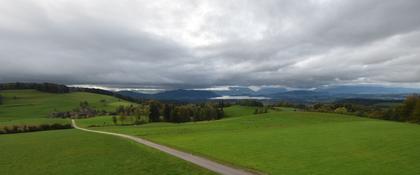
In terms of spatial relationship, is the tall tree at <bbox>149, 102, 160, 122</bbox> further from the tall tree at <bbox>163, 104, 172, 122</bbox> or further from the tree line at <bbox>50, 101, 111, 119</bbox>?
the tree line at <bbox>50, 101, 111, 119</bbox>

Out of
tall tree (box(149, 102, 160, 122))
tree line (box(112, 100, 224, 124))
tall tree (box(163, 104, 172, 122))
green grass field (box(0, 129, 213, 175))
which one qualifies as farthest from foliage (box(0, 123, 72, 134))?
green grass field (box(0, 129, 213, 175))

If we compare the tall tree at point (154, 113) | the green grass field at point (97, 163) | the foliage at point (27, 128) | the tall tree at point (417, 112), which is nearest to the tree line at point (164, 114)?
the tall tree at point (154, 113)

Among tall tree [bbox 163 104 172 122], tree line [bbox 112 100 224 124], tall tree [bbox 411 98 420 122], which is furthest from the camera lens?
tall tree [bbox 163 104 172 122]

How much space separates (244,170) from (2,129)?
10341 cm

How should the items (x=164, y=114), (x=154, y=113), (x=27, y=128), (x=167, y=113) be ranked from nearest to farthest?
(x=27, y=128) → (x=154, y=113) → (x=164, y=114) → (x=167, y=113)

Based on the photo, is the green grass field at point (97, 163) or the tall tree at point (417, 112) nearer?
the green grass field at point (97, 163)

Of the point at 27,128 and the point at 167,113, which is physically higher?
the point at 167,113

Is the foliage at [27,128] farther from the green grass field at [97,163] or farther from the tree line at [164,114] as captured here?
the green grass field at [97,163]

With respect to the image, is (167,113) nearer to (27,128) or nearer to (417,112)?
(27,128)

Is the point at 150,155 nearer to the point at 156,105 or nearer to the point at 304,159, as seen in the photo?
the point at 304,159

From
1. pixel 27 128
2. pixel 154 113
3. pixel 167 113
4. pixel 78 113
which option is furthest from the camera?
pixel 78 113

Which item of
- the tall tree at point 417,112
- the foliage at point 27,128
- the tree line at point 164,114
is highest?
the tall tree at point 417,112

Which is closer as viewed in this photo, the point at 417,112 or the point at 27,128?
the point at 417,112

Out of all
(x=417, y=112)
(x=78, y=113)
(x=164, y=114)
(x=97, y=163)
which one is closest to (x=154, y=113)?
(x=164, y=114)
